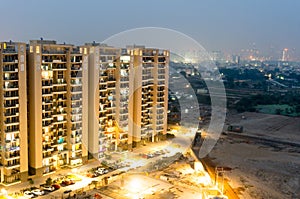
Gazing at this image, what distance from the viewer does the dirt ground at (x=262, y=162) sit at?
37.5 ft

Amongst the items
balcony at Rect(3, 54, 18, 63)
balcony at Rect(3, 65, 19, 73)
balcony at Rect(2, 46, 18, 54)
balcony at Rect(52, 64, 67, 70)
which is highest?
balcony at Rect(2, 46, 18, 54)

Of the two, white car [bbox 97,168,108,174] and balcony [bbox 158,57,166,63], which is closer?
white car [bbox 97,168,108,174]

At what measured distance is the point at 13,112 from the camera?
11023mm

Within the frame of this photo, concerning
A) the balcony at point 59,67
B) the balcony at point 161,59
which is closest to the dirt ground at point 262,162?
the balcony at point 161,59

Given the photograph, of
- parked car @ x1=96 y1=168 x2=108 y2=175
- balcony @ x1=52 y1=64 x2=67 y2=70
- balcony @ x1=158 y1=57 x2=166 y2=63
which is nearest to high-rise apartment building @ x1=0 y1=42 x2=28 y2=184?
balcony @ x1=52 y1=64 x2=67 y2=70

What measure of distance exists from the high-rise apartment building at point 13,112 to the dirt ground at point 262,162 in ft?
22.9

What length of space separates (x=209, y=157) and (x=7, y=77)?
8.68 metres

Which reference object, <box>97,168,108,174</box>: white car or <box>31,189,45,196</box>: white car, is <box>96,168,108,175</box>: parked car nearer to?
<box>97,168,108,174</box>: white car

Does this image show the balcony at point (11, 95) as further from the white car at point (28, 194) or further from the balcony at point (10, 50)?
the white car at point (28, 194)

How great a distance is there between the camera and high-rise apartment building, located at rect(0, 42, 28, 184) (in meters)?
10.8

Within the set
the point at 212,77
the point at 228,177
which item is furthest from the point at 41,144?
the point at 212,77

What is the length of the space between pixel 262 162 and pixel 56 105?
336 inches

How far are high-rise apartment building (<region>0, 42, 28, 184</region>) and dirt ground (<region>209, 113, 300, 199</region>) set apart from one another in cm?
698

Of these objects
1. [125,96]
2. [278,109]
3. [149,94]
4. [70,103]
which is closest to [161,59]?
[149,94]
